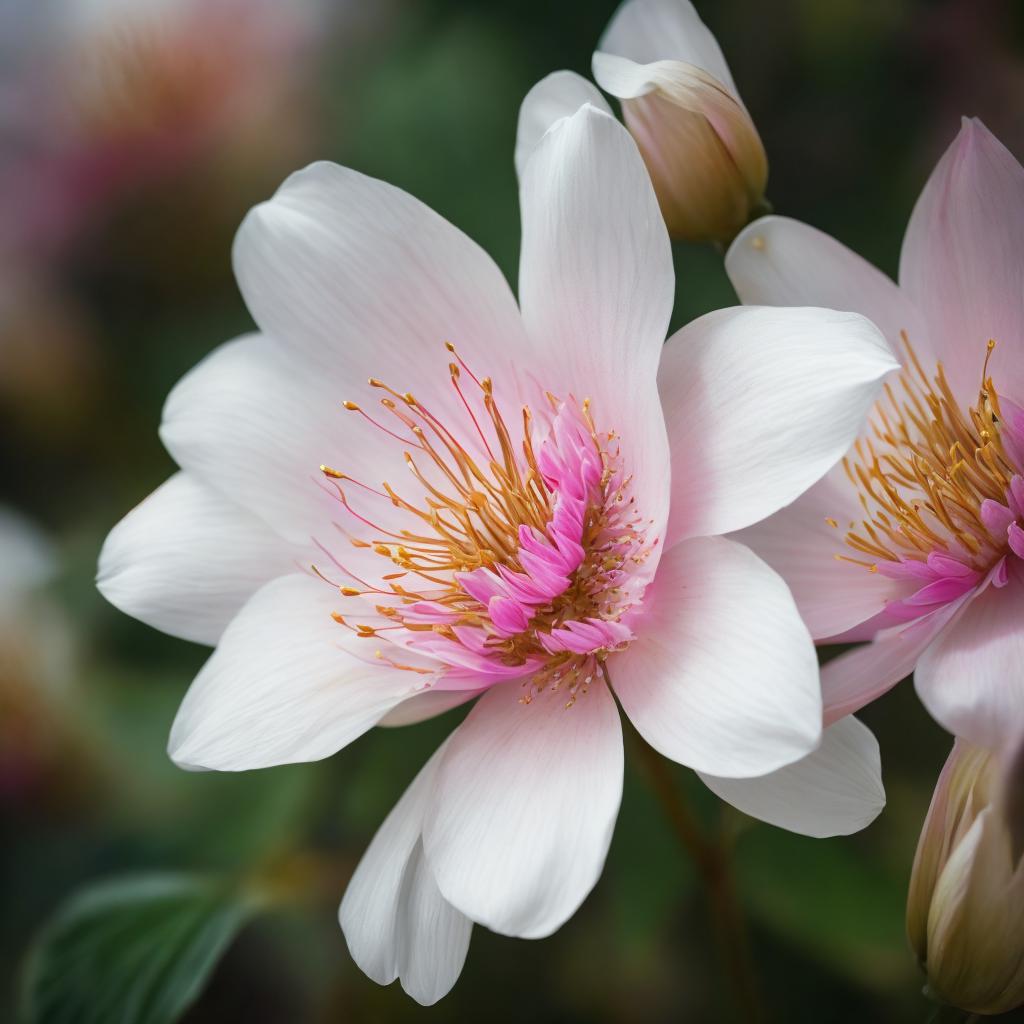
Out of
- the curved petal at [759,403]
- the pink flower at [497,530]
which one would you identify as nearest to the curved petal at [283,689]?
the pink flower at [497,530]

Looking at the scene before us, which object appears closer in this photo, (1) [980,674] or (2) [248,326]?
(1) [980,674]

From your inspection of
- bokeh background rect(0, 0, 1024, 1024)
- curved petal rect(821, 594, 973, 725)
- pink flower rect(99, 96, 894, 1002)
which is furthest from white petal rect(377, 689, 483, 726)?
bokeh background rect(0, 0, 1024, 1024)

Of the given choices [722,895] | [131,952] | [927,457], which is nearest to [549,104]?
[927,457]

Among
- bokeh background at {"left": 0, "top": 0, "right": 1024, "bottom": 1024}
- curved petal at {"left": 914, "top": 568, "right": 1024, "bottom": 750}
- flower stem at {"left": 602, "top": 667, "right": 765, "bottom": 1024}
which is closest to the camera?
curved petal at {"left": 914, "top": 568, "right": 1024, "bottom": 750}

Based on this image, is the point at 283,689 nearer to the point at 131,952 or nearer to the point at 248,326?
the point at 131,952

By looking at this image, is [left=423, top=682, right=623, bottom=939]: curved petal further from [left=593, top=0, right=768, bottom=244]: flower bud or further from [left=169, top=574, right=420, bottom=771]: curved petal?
[left=593, top=0, right=768, bottom=244]: flower bud

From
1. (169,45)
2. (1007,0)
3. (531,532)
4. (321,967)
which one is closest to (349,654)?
(531,532)

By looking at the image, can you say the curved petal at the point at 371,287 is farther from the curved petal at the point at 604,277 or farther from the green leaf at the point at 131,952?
the green leaf at the point at 131,952

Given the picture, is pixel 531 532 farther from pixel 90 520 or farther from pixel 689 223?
pixel 90 520
